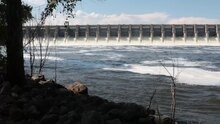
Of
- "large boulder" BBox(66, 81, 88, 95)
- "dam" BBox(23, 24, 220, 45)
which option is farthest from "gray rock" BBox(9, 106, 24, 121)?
"dam" BBox(23, 24, 220, 45)

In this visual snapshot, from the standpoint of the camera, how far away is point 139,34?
2867 inches

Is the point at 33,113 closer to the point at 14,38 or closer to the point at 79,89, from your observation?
the point at 14,38

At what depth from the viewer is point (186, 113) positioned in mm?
12133

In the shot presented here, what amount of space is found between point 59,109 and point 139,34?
215ft

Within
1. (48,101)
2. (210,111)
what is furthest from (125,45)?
(48,101)

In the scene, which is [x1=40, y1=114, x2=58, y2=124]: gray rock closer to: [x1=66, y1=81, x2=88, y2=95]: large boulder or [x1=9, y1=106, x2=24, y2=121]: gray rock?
[x1=9, y1=106, x2=24, y2=121]: gray rock

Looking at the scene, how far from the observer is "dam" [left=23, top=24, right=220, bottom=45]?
230 ft

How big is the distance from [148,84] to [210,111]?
7082mm

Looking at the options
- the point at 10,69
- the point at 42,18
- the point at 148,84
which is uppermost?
the point at 42,18

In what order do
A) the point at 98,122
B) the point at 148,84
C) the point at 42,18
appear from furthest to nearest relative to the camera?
1. the point at 148,84
2. the point at 42,18
3. the point at 98,122

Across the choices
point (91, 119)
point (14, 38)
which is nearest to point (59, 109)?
point (91, 119)

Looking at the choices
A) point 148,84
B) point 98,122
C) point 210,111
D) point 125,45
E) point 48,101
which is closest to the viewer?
point 98,122

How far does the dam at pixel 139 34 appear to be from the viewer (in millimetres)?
70000

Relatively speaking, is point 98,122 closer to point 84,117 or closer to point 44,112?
point 84,117
